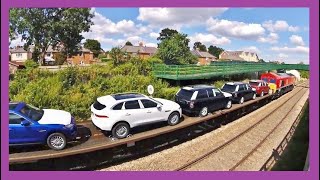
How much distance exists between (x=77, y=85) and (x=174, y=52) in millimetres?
18723

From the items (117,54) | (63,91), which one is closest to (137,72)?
(117,54)

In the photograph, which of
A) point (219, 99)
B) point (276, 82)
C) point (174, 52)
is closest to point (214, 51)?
point (174, 52)

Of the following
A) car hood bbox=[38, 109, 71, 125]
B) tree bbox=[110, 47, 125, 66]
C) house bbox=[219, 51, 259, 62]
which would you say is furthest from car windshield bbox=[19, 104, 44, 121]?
house bbox=[219, 51, 259, 62]

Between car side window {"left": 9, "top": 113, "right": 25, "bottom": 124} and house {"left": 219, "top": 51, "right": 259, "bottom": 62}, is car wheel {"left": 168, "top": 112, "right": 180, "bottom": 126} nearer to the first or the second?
car side window {"left": 9, "top": 113, "right": 25, "bottom": 124}

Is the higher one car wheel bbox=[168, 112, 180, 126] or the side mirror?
the side mirror

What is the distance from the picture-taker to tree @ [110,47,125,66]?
2280cm

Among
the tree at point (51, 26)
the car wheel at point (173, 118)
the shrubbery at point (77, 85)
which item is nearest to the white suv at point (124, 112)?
the car wheel at point (173, 118)

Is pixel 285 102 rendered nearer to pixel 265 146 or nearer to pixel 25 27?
pixel 265 146

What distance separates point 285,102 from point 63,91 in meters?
18.4

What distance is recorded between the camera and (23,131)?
30.7 ft

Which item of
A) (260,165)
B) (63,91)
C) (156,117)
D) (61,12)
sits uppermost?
(61,12)

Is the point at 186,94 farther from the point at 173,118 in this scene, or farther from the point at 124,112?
the point at 124,112

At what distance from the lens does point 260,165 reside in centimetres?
1135

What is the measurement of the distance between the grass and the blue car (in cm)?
783
